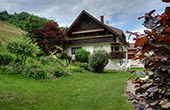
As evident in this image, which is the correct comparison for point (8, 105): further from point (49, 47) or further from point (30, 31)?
point (30, 31)

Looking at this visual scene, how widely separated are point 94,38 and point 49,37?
20.6 ft

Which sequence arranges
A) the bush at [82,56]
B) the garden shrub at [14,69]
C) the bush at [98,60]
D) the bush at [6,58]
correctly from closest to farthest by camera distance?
1. the garden shrub at [14,69]
2. the bush at [6,58]
3. the bush at [98,60]
4. the bush at [82,56]

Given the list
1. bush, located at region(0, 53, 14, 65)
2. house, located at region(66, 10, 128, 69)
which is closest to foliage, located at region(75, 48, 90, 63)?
house, located at region(66, 10, 128, 69)

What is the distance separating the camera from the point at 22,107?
3.69m

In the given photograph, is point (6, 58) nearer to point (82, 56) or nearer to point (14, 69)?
point (14, 69)

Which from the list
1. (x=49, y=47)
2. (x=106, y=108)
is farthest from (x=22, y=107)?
(x=49, y=47)

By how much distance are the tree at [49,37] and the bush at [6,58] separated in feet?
26.3

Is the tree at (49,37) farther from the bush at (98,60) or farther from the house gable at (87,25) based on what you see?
the bush at (98,60)

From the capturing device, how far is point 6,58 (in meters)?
9.15

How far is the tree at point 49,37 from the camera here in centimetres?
1744

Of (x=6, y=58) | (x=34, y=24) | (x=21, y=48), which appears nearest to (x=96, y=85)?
(x=21, y=48)

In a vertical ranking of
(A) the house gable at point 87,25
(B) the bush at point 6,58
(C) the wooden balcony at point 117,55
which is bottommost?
(B) the bush at point 6,58

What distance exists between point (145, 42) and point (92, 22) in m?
20.1

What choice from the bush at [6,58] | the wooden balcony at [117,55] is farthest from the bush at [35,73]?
the wooden balcony at [117,55]
